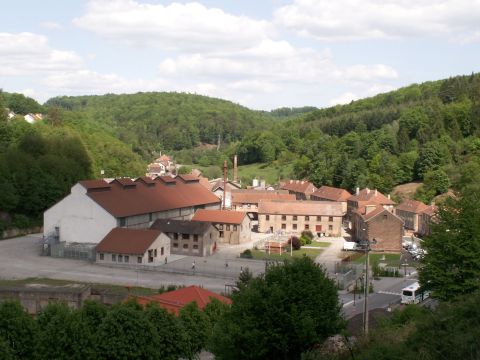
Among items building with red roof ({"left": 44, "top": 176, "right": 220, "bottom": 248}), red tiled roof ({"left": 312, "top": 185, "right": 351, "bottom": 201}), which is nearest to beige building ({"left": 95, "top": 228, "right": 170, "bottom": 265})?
building with red roof ({"left": 44, "top": 176, "right": 220, "bottom": 248})

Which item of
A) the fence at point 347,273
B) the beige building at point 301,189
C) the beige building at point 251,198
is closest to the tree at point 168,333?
the fence at point 347,273

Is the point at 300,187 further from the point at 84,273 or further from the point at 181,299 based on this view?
the point at 181,299

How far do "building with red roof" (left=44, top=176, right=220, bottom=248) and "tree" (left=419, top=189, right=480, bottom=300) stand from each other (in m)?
31.8

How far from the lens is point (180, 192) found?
65250 millimetres

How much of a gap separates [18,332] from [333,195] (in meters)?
59.2

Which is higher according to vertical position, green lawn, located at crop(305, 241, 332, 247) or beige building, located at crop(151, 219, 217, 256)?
beige building, located at crop(151, 219, 217, 256)

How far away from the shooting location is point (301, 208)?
66.2m

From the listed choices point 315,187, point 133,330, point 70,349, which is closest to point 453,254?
point 133,330

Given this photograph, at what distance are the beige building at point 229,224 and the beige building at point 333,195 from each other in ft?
57.3

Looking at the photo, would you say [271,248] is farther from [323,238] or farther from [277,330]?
[277,330]

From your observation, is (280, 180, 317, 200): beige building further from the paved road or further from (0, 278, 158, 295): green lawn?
(0, 278, 158, 295): green lawn

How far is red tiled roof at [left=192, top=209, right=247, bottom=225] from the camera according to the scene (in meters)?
59.6

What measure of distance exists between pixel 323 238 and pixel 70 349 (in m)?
44.9

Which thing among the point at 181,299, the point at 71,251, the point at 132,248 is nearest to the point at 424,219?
the point at 132,248
